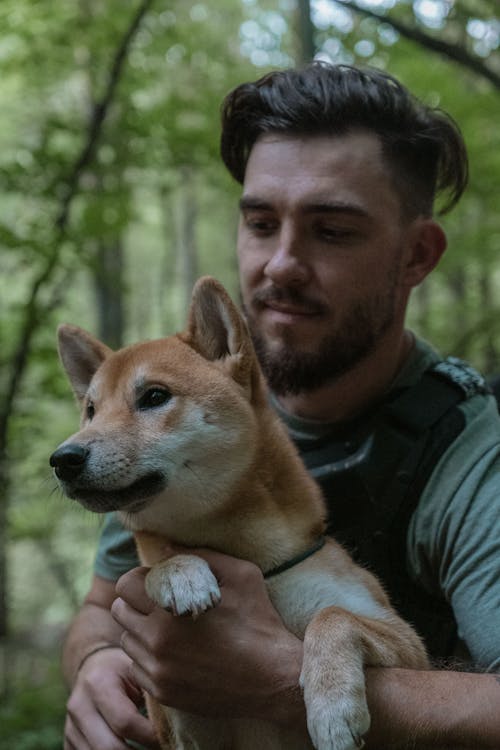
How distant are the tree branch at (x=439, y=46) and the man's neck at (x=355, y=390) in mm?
3283

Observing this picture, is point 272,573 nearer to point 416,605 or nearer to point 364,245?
point 416,605

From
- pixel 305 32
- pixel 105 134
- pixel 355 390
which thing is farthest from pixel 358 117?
pixel 105 134

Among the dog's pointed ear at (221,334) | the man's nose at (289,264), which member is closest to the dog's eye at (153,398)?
the dog's pointed ear at (221,334)

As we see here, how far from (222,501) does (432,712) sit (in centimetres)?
85

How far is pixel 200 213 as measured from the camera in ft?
58.3

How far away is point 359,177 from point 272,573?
5.06 feet

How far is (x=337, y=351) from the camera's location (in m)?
2.97

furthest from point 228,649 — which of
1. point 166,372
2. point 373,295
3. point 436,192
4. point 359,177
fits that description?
point 436,192

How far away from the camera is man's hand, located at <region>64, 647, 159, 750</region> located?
2.55 meters

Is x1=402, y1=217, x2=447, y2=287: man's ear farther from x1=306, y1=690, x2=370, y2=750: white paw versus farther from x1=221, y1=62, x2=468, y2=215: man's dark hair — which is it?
x1=306, y1=690, x2=370, y2=750: white paw

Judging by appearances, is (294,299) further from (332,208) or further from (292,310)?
(332,208)

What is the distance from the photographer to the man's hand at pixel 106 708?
2553mm

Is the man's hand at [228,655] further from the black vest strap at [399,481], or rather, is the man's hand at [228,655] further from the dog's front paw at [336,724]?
the black vest strap at [399,481]

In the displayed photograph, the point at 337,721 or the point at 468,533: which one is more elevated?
the point at 468,533
